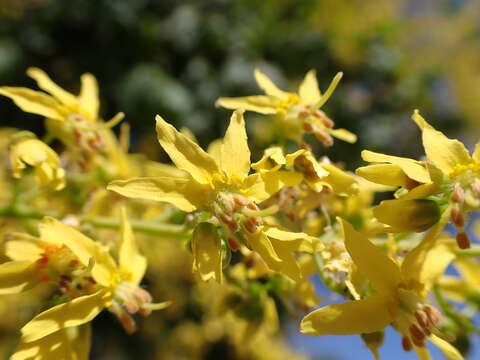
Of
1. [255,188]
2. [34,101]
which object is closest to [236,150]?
[255,188]

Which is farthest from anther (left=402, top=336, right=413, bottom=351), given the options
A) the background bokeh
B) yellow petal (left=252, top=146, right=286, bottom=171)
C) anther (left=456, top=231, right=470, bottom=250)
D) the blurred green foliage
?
the blurred green foliage

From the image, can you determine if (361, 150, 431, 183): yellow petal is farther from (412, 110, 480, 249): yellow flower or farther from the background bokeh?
the background bokeh

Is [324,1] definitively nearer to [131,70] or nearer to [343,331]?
[131,70]

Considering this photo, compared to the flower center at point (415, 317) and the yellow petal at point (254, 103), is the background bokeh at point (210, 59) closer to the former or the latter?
the yellow petal at point (254, 103)

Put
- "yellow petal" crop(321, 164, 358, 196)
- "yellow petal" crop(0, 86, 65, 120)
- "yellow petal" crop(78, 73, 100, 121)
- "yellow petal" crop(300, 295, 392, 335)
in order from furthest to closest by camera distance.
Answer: "yellow petal" crop(78, 73, 100, 121) < "yellow petal" crop(0, 86, 65, 120) < "yellow petal" crop(321, 164, 358, 196) < "yellow petal" crop(300, 295, 392, 335)

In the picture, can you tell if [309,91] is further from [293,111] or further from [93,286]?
[93,286]

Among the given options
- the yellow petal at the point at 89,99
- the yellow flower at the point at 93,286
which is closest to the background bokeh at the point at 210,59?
the yellow petal at the point at 89,99

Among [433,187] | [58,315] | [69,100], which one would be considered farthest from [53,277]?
[433,187]
